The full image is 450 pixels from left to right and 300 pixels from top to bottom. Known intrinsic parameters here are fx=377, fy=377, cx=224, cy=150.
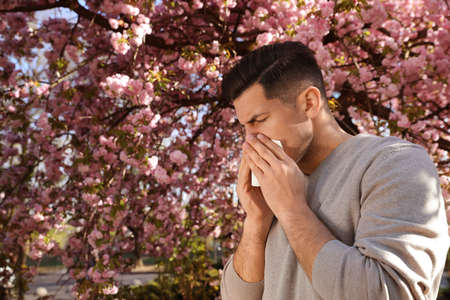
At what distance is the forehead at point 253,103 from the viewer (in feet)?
4.03

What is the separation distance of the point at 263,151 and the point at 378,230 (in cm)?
41

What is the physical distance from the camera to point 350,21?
137 inches

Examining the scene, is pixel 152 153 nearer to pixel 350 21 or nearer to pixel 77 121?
pixel 77 121

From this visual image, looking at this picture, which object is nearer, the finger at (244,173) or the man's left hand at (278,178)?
the man's left hand at (278,178)

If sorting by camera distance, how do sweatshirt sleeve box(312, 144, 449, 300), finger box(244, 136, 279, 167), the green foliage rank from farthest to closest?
the green foliage < finger box(244, 136, 279, 167) < sweatshirt sleeve box(312, 144, 449, 300)

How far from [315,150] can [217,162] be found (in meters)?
3.17

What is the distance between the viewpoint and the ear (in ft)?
4.11

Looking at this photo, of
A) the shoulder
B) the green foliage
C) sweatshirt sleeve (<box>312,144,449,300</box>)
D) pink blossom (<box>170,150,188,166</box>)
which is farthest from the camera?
the green foliage

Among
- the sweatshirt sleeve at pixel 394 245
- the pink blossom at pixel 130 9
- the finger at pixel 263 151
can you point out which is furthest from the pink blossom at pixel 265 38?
the sweatshirt sleeve at pixel 394 245

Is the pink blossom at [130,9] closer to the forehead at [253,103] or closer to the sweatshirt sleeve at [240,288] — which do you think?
the forehead at [253,103]

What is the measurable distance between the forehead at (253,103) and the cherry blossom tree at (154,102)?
146 centimetres

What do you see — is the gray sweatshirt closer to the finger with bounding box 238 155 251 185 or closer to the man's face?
the man's face

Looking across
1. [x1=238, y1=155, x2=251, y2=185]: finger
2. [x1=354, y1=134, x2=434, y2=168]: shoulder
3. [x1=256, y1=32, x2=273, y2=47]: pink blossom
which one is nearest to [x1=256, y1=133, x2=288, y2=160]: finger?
[x1=238, y1=155, x2=251, y2=185]: finger

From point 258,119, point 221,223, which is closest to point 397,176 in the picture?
point 258,119
